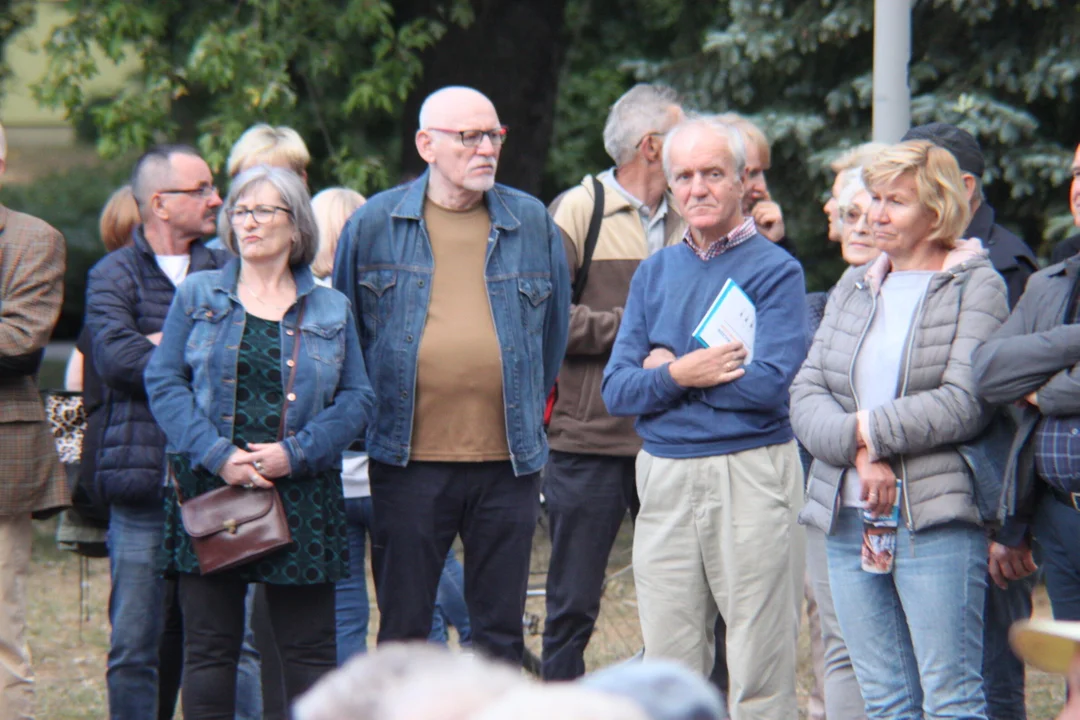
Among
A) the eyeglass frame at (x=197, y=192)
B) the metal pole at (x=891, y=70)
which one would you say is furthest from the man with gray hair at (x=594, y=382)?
the eyeglass frame at (x=197, y=192)

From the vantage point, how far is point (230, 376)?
4426mm

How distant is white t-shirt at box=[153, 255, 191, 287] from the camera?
5137 millimetres

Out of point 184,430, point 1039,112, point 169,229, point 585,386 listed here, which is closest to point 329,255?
point 169,229

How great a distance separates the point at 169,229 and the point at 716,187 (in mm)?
1913

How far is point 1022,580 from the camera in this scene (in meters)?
4.69

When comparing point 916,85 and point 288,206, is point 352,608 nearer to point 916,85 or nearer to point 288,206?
point 288,206

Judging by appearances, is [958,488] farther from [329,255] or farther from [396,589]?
[329,255]

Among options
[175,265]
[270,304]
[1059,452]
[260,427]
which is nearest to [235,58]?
[175,265]

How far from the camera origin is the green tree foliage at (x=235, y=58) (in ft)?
32.5

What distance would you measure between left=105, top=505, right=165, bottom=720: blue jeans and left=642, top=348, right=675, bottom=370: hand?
1.70 meters

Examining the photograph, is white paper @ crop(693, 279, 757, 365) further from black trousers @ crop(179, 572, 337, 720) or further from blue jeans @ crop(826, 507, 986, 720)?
black trousers @ crop(179, 572, 337, 720)

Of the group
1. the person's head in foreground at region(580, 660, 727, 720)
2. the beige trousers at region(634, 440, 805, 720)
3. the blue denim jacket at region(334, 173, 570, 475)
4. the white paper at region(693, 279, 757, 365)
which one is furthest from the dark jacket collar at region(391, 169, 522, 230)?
the person's head in foreground at region(580, 660, 727, 720)

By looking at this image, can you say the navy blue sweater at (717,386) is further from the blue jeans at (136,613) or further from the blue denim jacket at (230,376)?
the blue jeans at (136,613)

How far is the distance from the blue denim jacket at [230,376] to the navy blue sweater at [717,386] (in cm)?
80
